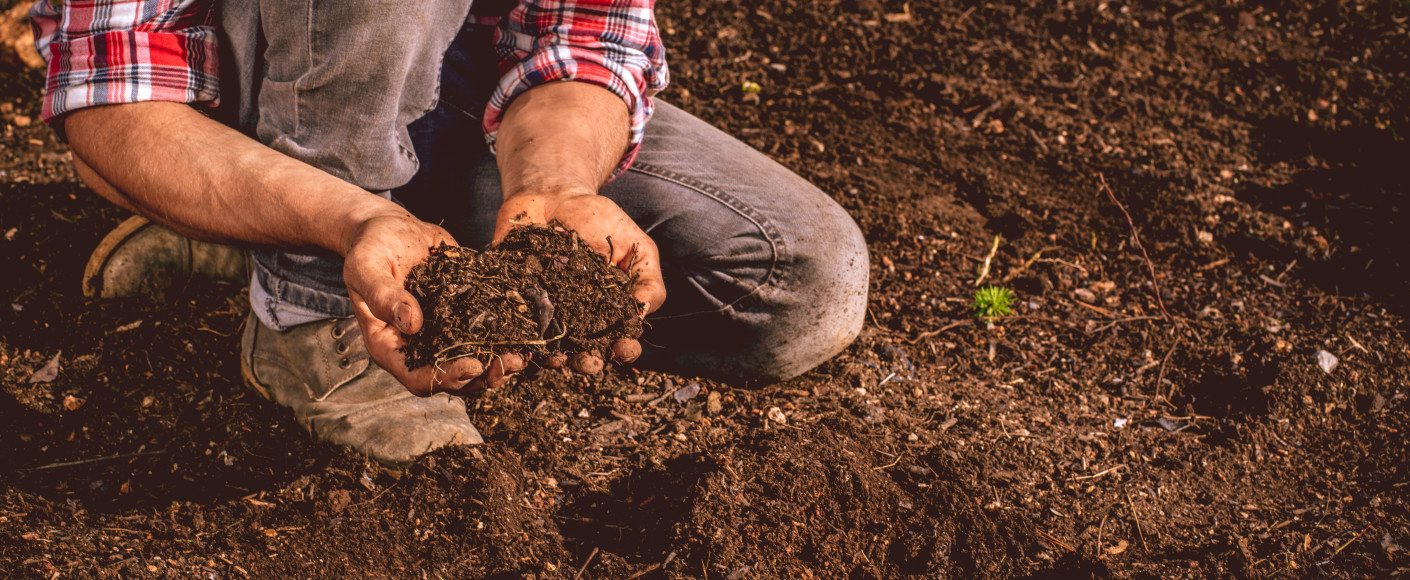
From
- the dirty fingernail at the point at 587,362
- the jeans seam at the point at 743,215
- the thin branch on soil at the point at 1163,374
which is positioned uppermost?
the dirty fingernail at the point at 587,362

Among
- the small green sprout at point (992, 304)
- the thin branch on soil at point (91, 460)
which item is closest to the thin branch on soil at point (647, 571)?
the thin branch on soil at point (91, 460)

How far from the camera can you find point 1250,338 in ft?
9.12

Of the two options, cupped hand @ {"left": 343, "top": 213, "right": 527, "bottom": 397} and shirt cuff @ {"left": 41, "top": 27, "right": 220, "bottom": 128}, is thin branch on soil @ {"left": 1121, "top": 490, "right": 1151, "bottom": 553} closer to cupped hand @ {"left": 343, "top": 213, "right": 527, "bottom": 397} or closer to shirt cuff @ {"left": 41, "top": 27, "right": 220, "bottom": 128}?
cupped hand @ {"left": 343, "top": 213, "right": 527, "bottom": 397}

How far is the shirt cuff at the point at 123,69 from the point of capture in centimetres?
187

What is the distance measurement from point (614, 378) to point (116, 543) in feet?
4.16

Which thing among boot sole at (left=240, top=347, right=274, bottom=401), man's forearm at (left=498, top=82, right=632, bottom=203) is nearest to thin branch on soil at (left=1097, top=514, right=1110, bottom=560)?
man's forearm at (left=498, top=82, right=632, bottom=203)

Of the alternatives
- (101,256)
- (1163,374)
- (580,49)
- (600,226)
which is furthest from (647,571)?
(101,256)

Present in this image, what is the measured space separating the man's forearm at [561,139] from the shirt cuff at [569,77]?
0.02 meters

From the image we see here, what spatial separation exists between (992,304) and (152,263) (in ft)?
8.89

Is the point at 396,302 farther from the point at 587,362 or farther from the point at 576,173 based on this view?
the point at 576,173

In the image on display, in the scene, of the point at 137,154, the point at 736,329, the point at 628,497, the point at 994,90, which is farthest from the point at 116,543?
the point at 994,90

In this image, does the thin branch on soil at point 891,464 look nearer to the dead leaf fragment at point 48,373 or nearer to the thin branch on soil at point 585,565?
the thin branch on soil at point 585,565

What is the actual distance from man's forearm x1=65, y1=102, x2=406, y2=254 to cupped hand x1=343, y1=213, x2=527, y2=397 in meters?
0.10

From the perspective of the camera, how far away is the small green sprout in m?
2.84
